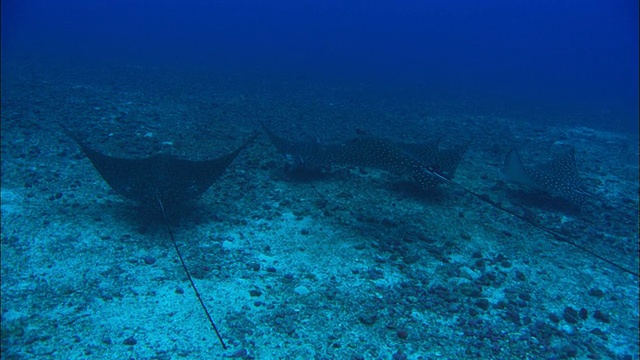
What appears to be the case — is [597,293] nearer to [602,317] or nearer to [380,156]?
[602,317]

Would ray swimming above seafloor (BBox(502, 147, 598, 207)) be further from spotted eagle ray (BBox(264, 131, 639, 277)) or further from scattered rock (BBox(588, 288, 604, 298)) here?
scattered rock (BBox(588, 288, 604, 298))

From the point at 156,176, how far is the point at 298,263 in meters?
2.02

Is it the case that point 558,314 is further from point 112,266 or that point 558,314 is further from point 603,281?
point 112,266

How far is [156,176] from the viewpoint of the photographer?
4.20 m

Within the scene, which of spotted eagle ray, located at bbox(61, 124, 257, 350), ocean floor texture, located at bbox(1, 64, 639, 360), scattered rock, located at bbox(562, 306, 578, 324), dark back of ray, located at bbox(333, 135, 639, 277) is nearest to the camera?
ocean floor texture, located at bbox(1, 64, 639, 360)

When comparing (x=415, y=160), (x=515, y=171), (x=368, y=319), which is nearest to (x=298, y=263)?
(x=368, y=319)

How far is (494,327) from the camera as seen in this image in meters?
3.50

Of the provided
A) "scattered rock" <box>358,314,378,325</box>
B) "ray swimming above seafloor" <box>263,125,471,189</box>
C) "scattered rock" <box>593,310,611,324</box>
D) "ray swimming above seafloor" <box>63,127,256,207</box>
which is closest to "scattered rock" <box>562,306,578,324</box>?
"scattered rock" <box>593,310,611,324</box>

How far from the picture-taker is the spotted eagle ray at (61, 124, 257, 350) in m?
4.11

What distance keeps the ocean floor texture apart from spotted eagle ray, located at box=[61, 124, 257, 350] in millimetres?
615

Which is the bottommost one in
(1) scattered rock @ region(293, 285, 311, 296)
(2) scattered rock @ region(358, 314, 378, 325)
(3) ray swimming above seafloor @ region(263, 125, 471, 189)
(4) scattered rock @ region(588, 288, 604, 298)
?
(1) scattered rock @ region(293, 285, 311, 296)

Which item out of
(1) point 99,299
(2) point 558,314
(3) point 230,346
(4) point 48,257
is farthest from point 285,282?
(2) point 558,314

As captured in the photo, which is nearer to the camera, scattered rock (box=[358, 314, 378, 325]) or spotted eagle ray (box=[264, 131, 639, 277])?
scattered rock (box=[358, 314, 378, 325])

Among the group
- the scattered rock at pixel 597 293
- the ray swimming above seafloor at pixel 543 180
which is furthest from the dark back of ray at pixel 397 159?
the scattered rock at pixel 597 293
